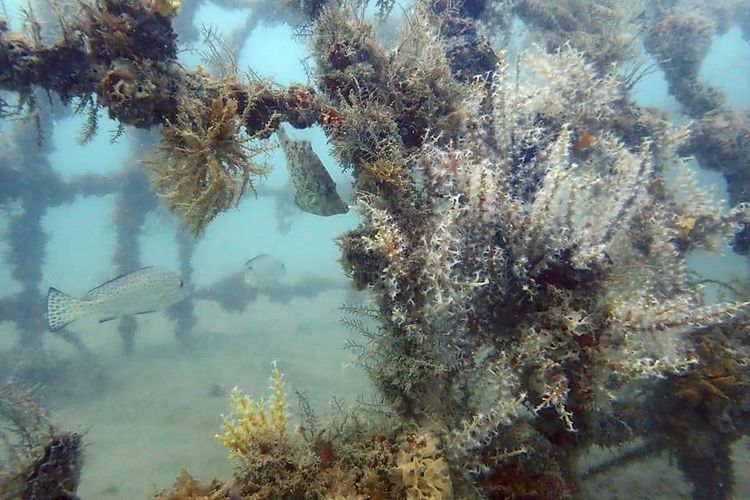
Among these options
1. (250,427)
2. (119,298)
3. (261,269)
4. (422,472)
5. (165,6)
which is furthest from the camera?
(261,269)

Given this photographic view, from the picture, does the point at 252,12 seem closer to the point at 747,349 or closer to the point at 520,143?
the point at 520,143

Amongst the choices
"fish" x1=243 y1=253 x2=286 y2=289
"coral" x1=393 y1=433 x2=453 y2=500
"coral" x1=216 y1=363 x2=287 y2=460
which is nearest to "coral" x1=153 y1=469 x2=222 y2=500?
"coral" x1=216 y1=363 x2=287 y2=460

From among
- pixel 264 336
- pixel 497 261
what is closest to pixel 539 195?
pixel 497 261

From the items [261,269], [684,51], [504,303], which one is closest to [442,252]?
[504,303]

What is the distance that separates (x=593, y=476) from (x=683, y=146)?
23.4ft

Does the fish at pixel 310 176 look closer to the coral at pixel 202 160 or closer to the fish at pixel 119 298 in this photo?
the coral at pixel 202 160

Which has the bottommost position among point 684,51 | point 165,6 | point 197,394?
point 197,394

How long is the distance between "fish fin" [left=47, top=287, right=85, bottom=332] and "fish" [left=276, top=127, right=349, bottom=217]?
3876 millimetres

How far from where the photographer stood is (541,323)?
11.6 feet

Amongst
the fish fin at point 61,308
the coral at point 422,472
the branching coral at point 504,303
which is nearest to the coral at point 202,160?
the branching coral at point 504,303

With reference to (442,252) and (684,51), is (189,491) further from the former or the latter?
(684,51)

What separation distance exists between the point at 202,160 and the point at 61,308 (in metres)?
3.98

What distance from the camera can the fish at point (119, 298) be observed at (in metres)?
5.95

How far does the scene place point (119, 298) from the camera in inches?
242
